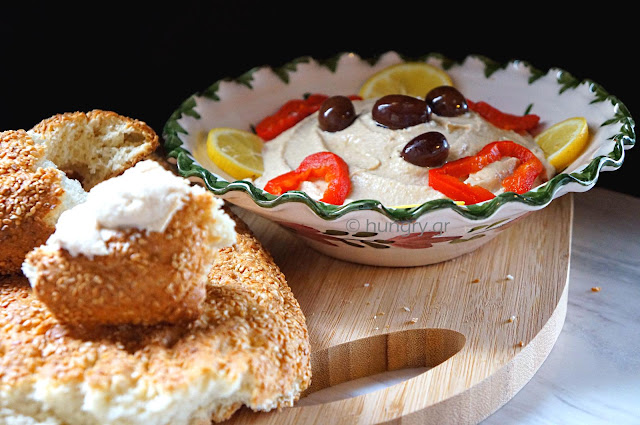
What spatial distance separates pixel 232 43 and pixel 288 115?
62 centimetres

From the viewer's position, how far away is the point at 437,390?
1.99m

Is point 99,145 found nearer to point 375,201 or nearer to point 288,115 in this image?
point 288,115

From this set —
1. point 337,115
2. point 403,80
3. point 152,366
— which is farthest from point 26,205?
point 403,80

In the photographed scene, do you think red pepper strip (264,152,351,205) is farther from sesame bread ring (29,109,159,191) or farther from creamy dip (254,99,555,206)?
sesame bread ring (29,109,159,191)

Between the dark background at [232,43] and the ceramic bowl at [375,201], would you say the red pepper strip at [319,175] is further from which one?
the dark background at [232,43]

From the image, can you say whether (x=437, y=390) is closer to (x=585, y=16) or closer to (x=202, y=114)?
(x=202, y=114)

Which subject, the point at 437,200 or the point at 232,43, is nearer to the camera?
the point at 437,200

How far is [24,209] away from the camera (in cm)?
213

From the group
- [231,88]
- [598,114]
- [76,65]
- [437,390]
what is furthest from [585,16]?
[76,65]

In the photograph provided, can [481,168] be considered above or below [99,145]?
below

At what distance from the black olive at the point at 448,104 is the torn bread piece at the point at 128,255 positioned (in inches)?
49.7

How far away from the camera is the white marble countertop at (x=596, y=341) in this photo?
2168mm

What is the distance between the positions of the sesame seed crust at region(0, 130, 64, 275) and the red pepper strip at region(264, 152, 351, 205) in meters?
0.76

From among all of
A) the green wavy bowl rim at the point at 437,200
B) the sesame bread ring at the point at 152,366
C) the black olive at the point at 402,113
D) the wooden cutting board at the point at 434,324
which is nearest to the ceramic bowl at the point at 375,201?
the green wavy bowl rim at the point at 437,200
